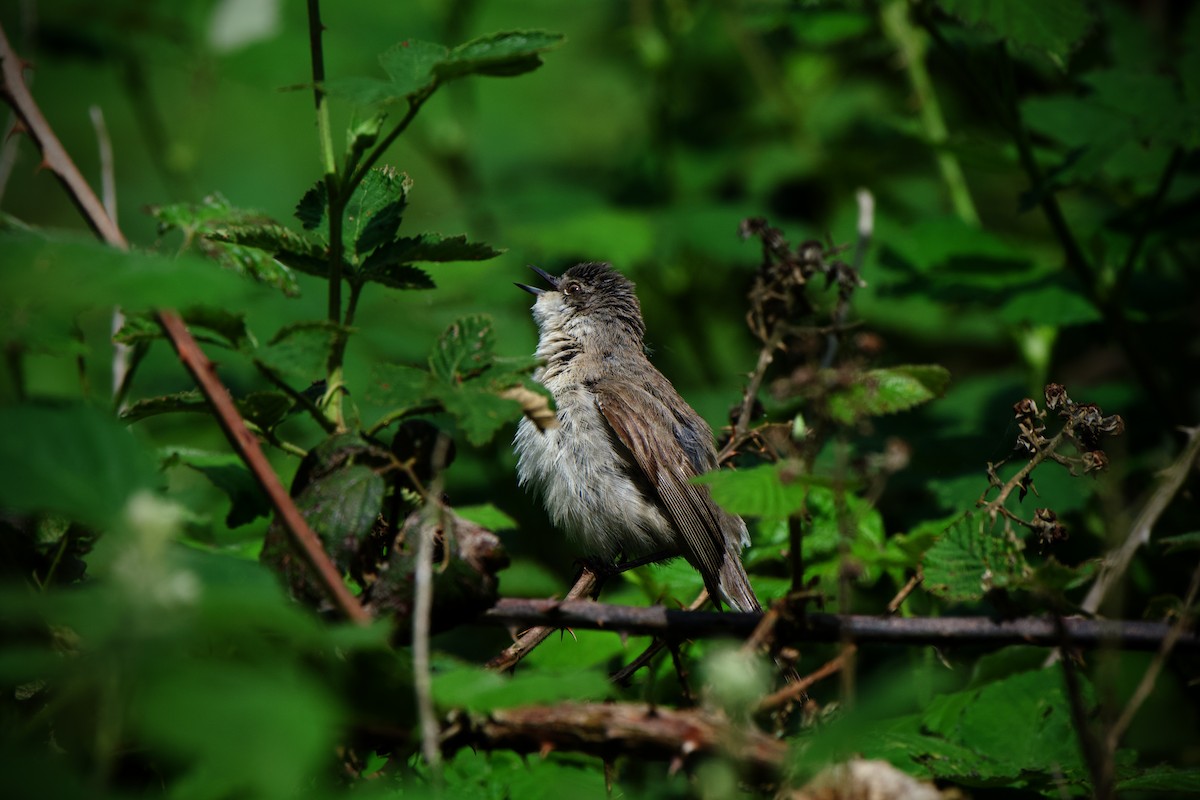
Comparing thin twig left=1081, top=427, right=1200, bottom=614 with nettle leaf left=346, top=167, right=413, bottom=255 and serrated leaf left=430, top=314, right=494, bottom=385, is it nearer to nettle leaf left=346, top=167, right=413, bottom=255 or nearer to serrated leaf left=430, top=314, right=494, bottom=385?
serrated leaf left=430, top=314, right=494, bottom=385

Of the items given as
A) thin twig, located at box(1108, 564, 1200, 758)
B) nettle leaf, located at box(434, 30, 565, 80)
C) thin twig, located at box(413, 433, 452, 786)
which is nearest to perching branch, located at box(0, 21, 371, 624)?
thin twig, located at box(413, 433, 452, 786)

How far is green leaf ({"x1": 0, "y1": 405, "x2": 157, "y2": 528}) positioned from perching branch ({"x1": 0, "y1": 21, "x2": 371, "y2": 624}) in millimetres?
189

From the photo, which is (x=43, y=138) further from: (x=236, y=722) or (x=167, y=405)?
(x=236, y=722)

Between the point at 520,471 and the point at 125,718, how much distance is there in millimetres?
2752

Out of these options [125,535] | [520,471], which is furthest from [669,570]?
[125,535]

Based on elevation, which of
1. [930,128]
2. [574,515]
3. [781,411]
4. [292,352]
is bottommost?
[574,515]

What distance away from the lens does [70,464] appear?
1322 mm

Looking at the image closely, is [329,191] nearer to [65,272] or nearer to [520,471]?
[65,272]

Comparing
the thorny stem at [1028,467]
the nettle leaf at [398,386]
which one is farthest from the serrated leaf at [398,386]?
the thorny stem at [1028,467]

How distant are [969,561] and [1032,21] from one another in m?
2.01

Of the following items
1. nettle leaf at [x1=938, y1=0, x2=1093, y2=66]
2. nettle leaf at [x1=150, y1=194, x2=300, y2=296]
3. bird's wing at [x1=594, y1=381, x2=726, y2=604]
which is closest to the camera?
nettle leaf at [x1=150, y1=194, x2=300, y2=296]

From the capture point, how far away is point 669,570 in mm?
3289

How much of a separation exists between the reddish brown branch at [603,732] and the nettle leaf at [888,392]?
582mm

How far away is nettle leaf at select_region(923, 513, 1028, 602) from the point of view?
1.92 metres
